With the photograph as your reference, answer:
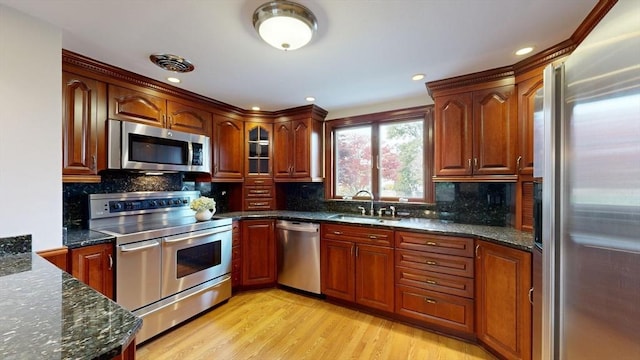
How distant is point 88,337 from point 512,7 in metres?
2.26

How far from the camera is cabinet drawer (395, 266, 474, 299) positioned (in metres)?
2.07

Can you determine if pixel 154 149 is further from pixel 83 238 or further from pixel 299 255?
pixel 299 255

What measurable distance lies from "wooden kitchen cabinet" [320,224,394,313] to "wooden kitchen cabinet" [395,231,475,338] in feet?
0.36

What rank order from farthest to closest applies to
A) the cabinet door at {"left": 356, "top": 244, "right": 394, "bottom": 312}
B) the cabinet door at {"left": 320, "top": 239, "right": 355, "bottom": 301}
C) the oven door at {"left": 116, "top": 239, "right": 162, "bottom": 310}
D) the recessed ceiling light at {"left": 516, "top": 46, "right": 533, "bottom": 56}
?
the cabinet door at {"left": 320, "top": 239, "right": 355, "bottom": 301} → the cabinet door at {"left": 356, "top": 244, "right": 394, "bottom": 312} → the oven door at {"left": 116, "top": 239, "right": 162, "bottom": 310} → the recessed ceiling light at {"left": 516, "top": 46, "right": 533, "bottom": 56}

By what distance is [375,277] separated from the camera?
2.47m

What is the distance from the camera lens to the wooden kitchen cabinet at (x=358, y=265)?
2.42 metres

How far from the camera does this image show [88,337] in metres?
0.64

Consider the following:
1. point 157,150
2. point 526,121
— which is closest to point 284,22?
point 157,150

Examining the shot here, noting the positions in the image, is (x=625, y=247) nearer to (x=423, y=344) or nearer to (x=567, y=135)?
(x=567, y=135)

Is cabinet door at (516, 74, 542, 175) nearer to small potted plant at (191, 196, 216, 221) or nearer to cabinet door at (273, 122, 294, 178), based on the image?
cabinet door at (273, 122, 294, 178)

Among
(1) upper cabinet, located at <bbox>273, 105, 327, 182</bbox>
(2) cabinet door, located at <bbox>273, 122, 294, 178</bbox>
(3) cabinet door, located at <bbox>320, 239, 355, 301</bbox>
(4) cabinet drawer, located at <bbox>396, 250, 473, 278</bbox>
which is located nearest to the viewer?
(4) cabinet drawer, located at <bbox>396, 250, 473, 278</bbox>

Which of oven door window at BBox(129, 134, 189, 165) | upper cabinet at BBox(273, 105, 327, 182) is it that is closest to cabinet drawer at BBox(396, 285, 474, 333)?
upper cabinet at BBox(273, 105, 327, 182)

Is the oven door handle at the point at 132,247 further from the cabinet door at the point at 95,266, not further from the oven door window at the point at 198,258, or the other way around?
the oven door window at the point at 198,258

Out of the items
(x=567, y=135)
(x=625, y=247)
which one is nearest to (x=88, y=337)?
(x=625, y=247)
